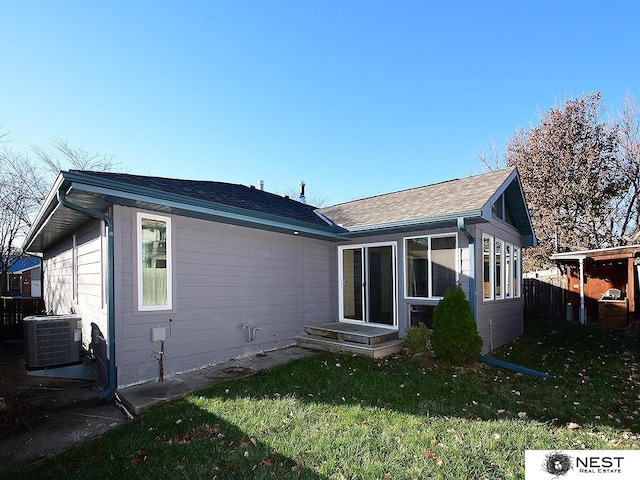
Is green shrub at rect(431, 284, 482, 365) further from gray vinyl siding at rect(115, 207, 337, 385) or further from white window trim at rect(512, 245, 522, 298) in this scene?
white window trim at rect(512, 245, 522, 298)

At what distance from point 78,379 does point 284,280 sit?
13.4 feet

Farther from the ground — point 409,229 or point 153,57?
point 153,57

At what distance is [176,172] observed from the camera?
1947 centimetres

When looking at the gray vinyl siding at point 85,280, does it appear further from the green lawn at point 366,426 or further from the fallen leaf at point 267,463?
the fallen leaf at point 267,463

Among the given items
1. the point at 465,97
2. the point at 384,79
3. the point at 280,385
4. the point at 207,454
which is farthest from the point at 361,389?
the point at 465,97

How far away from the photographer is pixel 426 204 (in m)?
7.28

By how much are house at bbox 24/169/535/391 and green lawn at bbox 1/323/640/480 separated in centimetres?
134

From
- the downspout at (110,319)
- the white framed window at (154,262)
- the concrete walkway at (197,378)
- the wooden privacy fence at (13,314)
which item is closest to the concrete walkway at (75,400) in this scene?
the concrete walkway at (197,378)

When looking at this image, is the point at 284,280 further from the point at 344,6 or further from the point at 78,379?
the point at 344,6

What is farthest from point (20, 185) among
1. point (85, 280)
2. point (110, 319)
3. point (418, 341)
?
point (418, 341)

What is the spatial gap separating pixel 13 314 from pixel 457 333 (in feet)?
42.6

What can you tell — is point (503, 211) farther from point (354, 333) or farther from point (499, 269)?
point (354, 333)

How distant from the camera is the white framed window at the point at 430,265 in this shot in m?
6.76

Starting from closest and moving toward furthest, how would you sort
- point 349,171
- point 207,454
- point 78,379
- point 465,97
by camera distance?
point 207,454
point 78,379
point 465,97
point 349,171
